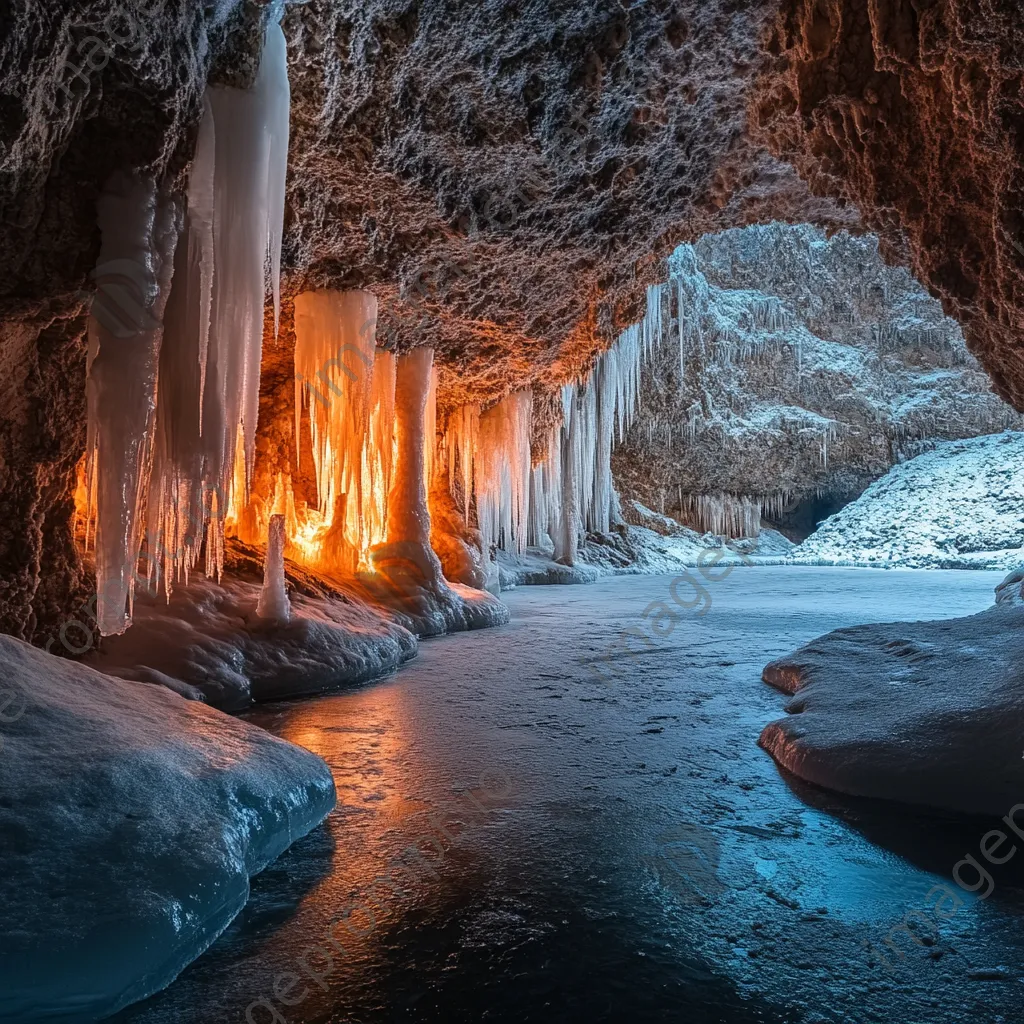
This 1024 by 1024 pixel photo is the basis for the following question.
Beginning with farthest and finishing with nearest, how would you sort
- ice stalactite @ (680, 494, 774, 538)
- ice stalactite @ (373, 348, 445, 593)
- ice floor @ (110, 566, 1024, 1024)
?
1. ice stalactite @ (680, 494, 774, 538)
2. ice stalactite @ (373, 348, 445, 593)
3. ice floor @ (110, 566, 1024, 1024)

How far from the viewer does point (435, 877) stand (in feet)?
8.00

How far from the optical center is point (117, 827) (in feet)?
7.45

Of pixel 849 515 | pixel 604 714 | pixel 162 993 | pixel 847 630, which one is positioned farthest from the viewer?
pixel 849 515

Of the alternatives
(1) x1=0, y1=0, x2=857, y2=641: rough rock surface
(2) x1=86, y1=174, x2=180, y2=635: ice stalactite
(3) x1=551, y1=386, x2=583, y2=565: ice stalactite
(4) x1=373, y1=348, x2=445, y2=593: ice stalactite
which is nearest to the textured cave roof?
(1) x1=0, y1=0, x2=857, y2=641: rough rock surface

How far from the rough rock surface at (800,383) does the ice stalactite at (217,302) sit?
856 inches

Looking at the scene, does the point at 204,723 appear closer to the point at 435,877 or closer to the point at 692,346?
the point at 435,877

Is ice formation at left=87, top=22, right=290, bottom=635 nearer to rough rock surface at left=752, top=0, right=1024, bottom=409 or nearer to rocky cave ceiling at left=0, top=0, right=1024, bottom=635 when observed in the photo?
rocky cave ceiling at left=0, top=0, right=1024, bottom=635

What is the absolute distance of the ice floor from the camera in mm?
1802

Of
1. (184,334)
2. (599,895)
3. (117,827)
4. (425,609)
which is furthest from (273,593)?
(599,895)

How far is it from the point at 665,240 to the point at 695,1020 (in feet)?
25.7

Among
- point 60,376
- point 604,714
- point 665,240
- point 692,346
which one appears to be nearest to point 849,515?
point 692,346

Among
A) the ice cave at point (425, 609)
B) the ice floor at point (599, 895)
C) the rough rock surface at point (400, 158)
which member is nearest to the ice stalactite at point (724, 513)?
the ice cave at point (425, 609)

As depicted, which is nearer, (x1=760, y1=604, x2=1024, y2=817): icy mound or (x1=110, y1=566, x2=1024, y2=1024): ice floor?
(x1=110, y1=566, x2=1024, y2=1024): ice floor

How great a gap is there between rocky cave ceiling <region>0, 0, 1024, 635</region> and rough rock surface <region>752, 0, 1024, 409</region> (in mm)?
13
